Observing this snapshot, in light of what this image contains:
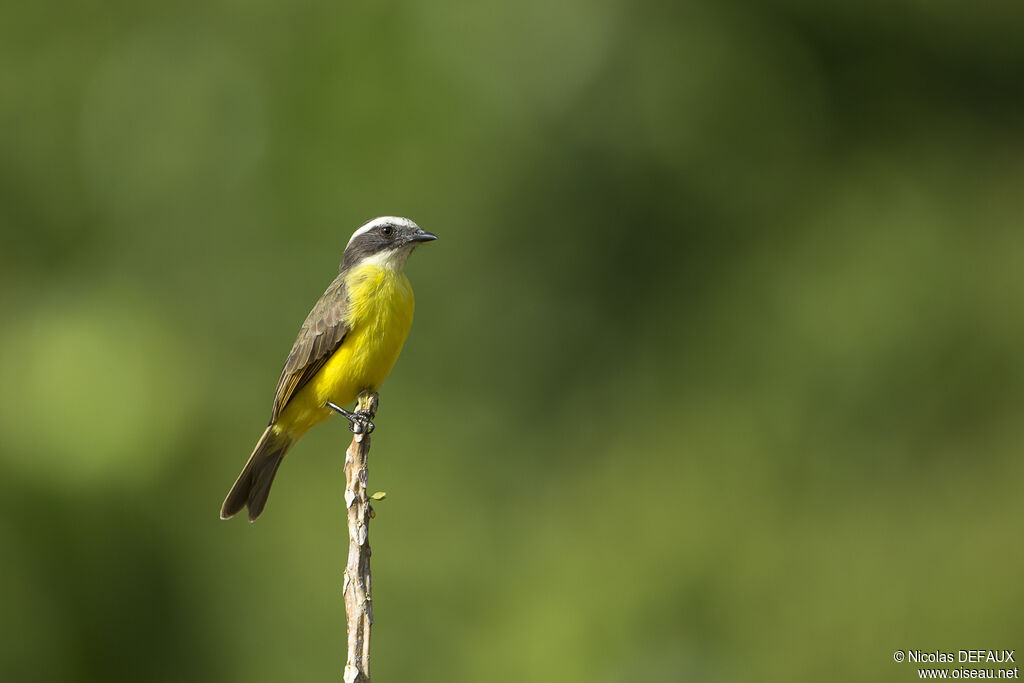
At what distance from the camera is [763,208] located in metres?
15.4

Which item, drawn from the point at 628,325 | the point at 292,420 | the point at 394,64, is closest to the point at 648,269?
the point at 628,325

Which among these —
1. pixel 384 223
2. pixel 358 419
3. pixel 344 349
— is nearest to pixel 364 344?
pixel 344 349

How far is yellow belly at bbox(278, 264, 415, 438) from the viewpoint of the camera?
242 inches

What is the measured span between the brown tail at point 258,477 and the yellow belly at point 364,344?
34 centimetres

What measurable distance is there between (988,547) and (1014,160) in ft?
20.1

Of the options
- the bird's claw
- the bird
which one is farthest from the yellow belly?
the bird's claw

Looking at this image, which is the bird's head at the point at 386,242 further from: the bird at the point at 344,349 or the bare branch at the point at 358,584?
the bare branch at the point at 358,584

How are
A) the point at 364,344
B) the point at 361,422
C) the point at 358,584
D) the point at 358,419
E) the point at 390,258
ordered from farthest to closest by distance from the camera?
the point at 390,258, the point at 364,344, the point at 358,419, the point at 361,422, the point at 358,584

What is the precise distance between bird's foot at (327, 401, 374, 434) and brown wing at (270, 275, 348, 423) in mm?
259

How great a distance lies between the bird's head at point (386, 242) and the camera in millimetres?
6672

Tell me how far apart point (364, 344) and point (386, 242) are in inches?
33.0

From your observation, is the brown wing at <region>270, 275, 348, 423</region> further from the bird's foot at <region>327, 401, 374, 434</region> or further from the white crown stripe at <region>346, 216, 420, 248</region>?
the white crown stripe at <region>346, 216, 420, 248</region>

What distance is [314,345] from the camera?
629 cm

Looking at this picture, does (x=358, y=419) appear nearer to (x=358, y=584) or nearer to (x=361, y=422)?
(x=361, y=422)
